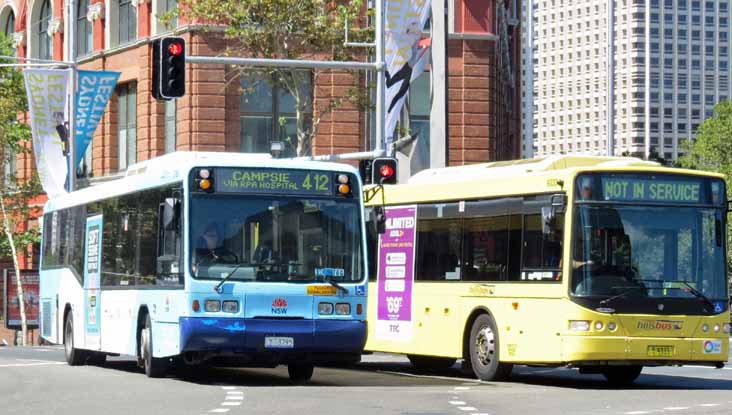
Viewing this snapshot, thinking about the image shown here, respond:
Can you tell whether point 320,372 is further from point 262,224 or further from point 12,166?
point 12,166

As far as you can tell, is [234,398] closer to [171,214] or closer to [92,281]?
[171,214]

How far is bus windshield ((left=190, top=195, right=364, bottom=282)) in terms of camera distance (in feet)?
69.1

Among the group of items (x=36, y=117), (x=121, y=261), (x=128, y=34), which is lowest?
(x=121, y=261)

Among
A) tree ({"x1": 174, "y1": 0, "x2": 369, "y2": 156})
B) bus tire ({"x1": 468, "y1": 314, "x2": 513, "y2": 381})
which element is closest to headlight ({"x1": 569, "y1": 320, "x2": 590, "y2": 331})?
bus tire ({"x1": 468, "y1": 314, "x2": 513, "y2": 381})

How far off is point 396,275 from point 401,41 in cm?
780

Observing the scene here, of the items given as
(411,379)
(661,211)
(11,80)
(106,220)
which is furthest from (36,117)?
(661,211)

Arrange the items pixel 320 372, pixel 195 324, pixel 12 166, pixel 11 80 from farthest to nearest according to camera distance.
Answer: pixel 12 166, pixel 11 80, pixel 320 372, pixel 195 324

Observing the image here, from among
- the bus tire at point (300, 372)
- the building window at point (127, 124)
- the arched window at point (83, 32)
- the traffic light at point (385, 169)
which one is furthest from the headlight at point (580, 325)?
the arched window at point (83, 32)

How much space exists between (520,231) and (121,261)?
5942 mm

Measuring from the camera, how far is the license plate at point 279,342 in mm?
20953

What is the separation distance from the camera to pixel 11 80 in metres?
56.8

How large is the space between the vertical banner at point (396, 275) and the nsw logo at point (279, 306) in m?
4.34

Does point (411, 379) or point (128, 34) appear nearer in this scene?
point (411, 379)

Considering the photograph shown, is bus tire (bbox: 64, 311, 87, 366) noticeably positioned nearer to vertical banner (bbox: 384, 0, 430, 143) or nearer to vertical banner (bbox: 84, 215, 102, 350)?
vertical banner (bbox: 84, 215, 102, 350)
